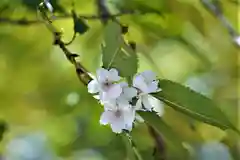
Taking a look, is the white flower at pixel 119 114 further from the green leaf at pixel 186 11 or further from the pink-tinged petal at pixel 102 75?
the green leaf at pixel 186 11

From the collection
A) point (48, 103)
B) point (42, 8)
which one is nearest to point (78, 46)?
point (48, 103)

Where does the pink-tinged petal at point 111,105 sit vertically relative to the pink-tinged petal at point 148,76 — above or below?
below

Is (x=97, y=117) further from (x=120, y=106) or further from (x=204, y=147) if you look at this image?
(x=120, y=106)

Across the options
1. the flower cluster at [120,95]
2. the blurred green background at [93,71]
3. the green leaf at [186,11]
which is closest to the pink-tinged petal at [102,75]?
the flower cluster at [120,95]

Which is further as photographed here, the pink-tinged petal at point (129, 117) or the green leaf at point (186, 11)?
the green leaf at point (186, 11)

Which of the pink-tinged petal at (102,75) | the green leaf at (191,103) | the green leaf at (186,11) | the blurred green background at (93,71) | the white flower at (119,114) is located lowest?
the blurred green background at (93,71)

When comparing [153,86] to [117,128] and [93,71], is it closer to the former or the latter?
[117,128]

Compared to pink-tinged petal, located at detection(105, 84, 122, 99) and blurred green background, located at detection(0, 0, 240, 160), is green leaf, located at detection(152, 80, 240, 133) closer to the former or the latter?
pink-tinged petal, located at detection(105, 84, 122, 99)
